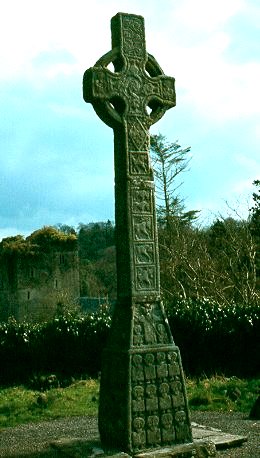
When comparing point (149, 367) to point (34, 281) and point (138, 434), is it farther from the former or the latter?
point (34, 281)

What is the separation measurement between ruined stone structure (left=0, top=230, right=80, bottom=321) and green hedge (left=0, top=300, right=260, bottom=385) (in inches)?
556

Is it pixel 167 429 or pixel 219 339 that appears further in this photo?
pixel 219 339

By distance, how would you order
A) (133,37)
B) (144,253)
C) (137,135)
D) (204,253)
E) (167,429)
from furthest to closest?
(204,253) → (133,37) → (137,135) → (144,253) → (167,429)

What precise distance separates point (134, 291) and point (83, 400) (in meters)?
5.48

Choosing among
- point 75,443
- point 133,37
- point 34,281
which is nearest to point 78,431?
point 75,443

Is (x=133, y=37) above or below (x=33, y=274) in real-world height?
above

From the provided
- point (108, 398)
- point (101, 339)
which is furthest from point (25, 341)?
point (108, 398)

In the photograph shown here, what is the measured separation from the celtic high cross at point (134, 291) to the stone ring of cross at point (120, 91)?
1 centimetres

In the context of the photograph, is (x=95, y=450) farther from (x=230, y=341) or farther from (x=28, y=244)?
(x=28, y=244)

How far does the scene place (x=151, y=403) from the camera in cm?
587

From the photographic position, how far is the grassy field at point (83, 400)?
9.64m

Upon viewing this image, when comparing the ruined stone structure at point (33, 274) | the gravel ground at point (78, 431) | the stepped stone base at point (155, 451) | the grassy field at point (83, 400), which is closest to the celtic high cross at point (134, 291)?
the stepped stone base at point (155, 451)

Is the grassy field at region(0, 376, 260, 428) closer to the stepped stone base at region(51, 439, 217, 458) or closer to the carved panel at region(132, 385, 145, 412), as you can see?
the stepped stone base at region(51, 439, 217, 458)

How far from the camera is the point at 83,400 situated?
1081 centimetres
